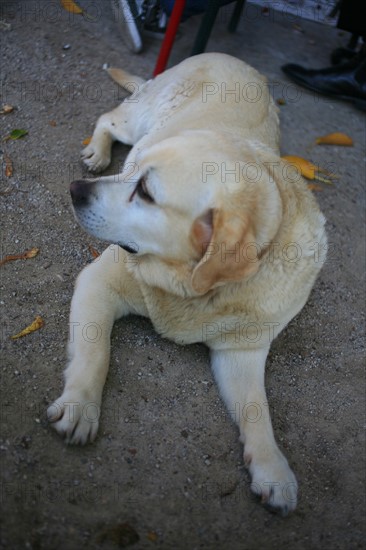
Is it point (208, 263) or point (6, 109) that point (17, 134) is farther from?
point (208, 263)

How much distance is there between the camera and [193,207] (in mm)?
2178

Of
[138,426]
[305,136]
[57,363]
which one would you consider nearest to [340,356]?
[138,426]

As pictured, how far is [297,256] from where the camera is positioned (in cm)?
249

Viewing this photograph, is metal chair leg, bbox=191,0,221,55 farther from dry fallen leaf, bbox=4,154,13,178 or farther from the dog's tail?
dry fallen leaf, bbox=4,154,13,178

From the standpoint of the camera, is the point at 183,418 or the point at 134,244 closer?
the point at 134,244

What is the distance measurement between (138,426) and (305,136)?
2.71 m

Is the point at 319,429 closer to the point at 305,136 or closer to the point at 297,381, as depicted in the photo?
the point at 297,381

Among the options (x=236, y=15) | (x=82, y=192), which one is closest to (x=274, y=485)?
(x=82, y=192)

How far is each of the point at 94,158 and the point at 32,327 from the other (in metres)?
1.30

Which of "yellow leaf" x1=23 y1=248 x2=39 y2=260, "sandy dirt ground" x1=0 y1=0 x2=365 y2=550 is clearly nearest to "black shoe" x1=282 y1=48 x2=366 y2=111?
"sandy dirt ground" x1=0 y1=0 x2=365 y2=550

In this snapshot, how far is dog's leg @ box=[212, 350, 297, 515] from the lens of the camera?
2289 millimetres

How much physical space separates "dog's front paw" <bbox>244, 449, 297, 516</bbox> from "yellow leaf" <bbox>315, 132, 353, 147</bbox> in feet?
8.69

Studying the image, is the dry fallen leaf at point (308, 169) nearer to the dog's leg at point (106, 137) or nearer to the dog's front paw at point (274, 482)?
the dog's leg at point (106, 137)

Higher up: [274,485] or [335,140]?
[335,140]
